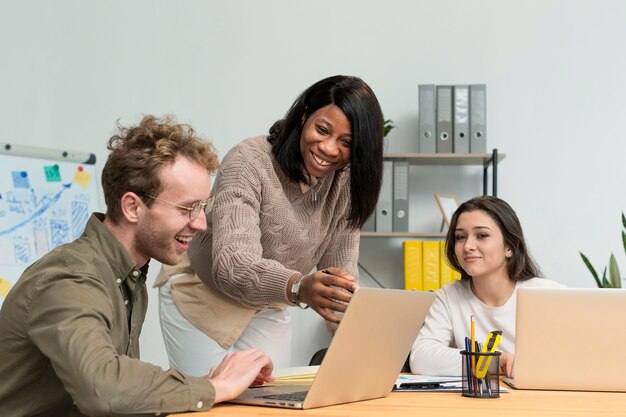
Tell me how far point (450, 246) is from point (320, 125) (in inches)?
36.7

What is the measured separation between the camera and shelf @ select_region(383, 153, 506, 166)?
11.7ft

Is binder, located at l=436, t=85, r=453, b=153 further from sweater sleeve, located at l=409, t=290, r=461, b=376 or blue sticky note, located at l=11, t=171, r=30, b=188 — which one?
blue sticky note, located at l=11, t=171, r=30, b=188

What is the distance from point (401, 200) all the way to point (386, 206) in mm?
72

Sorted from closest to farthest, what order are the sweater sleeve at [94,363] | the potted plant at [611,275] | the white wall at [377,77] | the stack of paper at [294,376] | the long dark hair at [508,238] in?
the sweater sleeve at [94,363]
the stack of paper at [294,376]
the long dark hair at [508,238]
the potted plant at [611,275]
the white wall at [377,77]

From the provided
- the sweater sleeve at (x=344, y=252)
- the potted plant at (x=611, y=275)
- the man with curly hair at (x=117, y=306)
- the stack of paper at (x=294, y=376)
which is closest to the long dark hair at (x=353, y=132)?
the sweater sleeve at (x=344, y=252)

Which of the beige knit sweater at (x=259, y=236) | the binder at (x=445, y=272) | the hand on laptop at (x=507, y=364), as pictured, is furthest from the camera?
the binder at (x=445, y=272)

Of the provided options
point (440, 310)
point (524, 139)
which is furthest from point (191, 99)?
point (440, 310)

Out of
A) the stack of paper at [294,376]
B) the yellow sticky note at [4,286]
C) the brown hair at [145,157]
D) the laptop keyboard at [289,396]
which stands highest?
the brown hair at [145,157]

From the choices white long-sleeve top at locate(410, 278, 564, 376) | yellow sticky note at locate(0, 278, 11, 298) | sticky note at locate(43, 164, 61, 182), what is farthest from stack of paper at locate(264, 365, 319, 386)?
sticky note at locate(43, 164, 61, 182)

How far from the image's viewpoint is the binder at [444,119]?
11.8ft

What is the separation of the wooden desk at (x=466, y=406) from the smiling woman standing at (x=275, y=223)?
327 millimetres

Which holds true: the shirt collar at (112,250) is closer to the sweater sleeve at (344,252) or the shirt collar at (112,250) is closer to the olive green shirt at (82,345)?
the olive green shirt at (82,345)

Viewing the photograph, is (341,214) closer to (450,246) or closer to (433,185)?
(450,246)

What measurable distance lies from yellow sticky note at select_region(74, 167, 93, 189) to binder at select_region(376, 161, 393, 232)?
134cm
